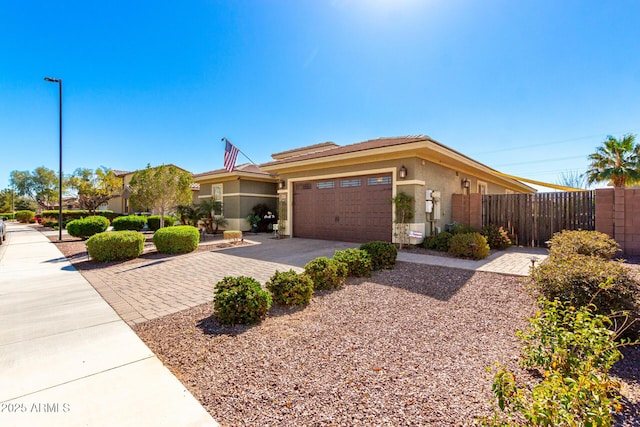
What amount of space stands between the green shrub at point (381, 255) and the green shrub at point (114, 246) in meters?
7.26

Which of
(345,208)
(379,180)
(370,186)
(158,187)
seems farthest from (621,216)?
(158,187)

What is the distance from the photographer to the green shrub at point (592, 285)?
2938mm

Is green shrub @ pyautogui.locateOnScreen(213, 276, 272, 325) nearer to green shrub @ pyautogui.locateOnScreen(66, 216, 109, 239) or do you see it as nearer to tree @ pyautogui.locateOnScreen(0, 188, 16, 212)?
green shrub @ pyautogui.locateOnScreen(66, 216, 109, 239)

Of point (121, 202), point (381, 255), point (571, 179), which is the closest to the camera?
point (381, 255)

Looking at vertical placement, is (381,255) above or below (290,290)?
above

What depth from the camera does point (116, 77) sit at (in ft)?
35.2

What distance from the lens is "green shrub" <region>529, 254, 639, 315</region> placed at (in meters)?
2.94

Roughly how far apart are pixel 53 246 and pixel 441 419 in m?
15.7

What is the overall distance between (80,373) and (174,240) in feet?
23.8

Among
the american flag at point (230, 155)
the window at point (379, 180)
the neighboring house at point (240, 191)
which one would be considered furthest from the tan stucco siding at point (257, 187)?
the window at point (379, 180)

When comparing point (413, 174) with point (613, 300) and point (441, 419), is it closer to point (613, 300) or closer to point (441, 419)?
point (613, 300)

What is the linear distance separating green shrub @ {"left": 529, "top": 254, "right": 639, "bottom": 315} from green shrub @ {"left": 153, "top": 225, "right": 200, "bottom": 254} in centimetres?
967

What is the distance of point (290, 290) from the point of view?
4.43m

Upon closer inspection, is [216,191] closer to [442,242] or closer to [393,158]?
[393,158]
